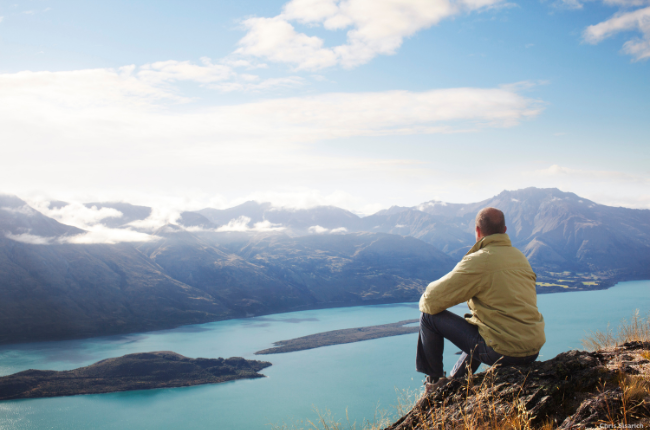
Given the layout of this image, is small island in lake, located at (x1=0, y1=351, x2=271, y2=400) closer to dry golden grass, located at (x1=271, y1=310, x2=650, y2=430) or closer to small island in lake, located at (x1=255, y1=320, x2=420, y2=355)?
small island in lake, located at (x1=255, y1=320, x2=420, y2=355)

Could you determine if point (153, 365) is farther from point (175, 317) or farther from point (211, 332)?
point (175, 317)

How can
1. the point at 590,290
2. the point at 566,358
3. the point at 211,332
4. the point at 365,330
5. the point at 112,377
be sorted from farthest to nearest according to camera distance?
the point at 590,290, the point at 211,332, the point at 365,330, the point at 112,377, the point at 566,358

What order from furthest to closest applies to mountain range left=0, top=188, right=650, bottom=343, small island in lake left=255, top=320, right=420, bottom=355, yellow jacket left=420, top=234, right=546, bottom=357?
mountain range left=0, top=188, right=650, bottom=343
small island in lake left=255, top=320, right=420, bottom=355
yellow jacket left=420, top=234, right=546, bottom=357

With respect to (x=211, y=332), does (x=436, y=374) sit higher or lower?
higher

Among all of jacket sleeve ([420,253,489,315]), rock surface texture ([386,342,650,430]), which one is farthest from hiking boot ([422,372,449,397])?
jacket sleeve ([420,253,489,315])

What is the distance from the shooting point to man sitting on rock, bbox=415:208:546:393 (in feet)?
10.2

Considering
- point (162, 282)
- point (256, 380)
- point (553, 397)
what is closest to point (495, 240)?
point (553, 397)

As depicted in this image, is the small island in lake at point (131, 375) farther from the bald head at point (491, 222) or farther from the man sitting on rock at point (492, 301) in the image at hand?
the bald head at point (491, 222)

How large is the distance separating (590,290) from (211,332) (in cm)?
13505

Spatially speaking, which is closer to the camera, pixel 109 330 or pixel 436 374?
pixel 436 374

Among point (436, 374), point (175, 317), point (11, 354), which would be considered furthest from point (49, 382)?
point (436, 374)

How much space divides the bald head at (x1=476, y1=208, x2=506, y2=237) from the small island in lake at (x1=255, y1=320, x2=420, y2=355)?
256 ft

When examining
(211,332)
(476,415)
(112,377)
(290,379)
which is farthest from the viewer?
(211,332)

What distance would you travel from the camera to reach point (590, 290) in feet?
472
